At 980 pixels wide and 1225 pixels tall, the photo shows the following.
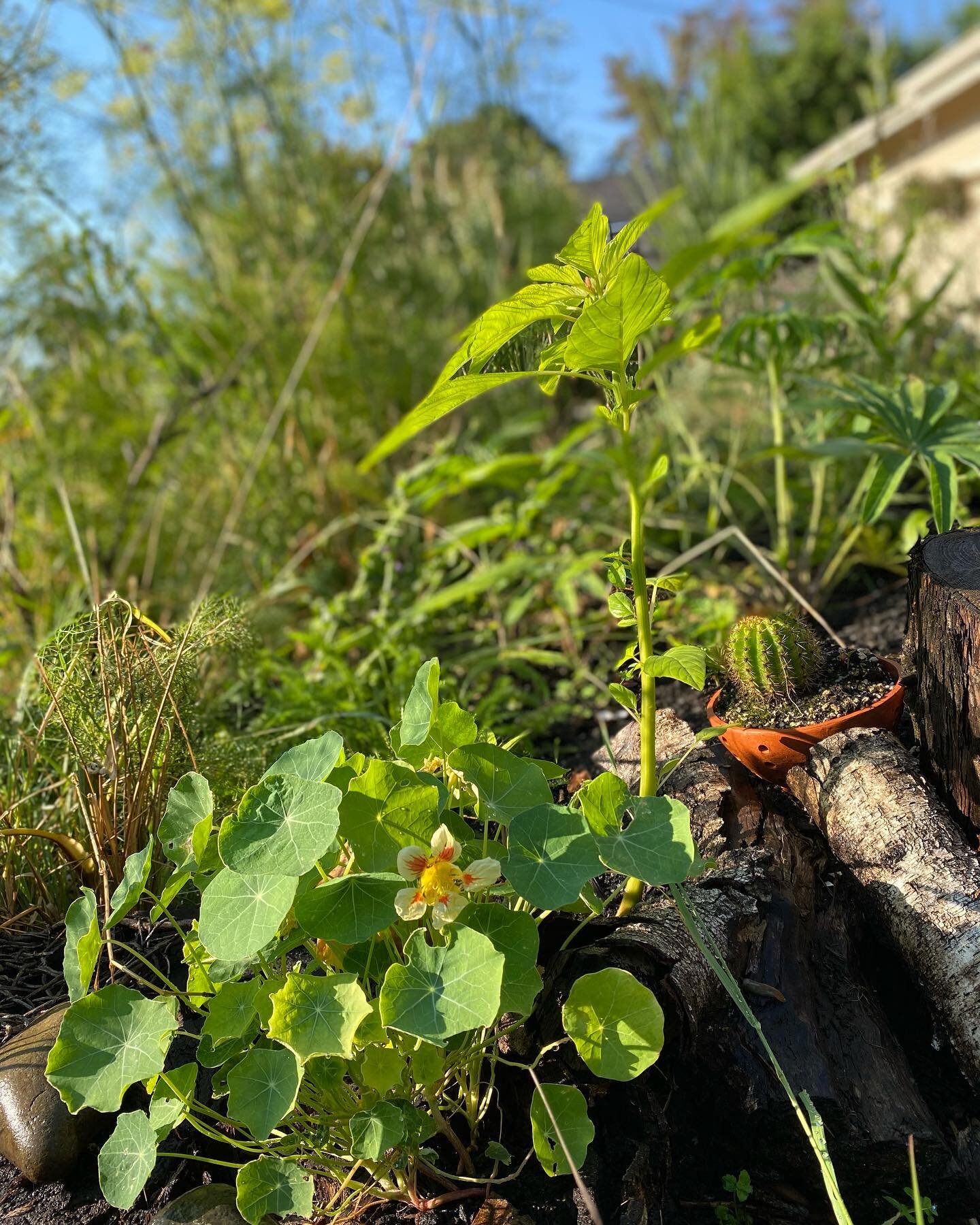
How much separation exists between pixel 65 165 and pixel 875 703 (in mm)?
3600

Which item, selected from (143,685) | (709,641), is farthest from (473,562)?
(143,685)

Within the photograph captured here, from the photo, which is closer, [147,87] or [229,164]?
[147,87]

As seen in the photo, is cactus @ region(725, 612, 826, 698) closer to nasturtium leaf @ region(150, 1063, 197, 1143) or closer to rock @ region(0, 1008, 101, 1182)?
nasturtium leaf @ region(150, 1063, 197, 1143)

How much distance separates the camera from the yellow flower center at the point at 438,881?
88cm

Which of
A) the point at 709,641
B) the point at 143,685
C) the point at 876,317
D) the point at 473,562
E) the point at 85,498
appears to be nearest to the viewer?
the point at 143,685

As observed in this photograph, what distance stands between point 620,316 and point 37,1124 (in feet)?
3.76

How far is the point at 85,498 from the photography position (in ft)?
11.7

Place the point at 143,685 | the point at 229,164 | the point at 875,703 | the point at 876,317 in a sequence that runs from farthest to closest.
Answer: the point at 229,164, the point at 876,317, the point at 143,685, the point at 875,703

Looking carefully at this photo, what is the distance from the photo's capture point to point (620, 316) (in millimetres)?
858

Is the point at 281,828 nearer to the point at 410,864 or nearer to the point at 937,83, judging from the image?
the point at 410,864

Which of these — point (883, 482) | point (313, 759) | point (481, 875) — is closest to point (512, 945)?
point (481, 875)

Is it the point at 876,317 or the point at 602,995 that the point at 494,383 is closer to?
the point at 602,995

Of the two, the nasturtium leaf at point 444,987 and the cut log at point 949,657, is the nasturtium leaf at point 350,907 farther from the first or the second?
the cut log at point 949,657

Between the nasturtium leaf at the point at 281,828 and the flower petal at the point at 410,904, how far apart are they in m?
0.08
